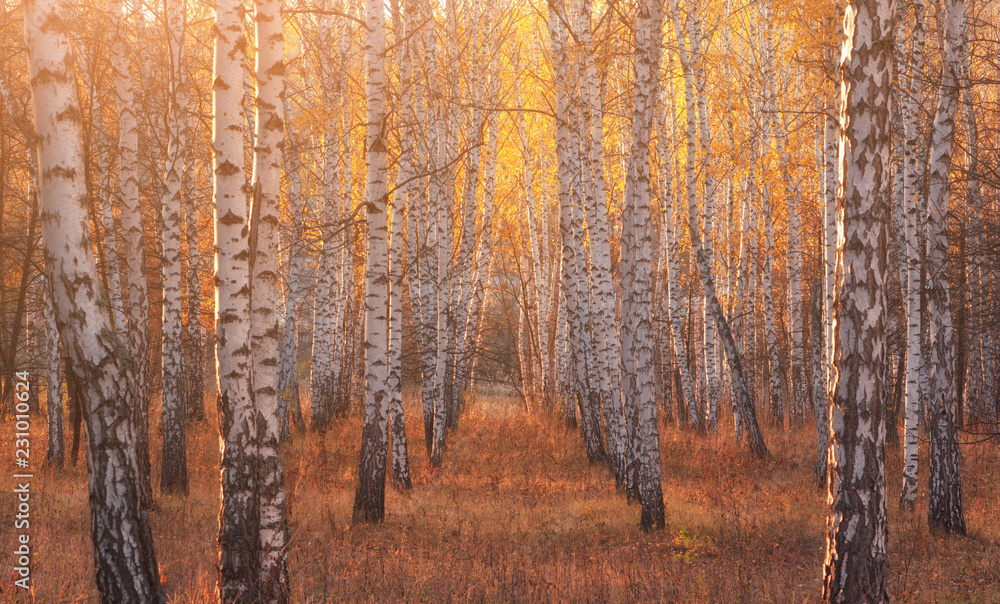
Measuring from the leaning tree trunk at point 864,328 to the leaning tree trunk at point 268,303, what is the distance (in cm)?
382

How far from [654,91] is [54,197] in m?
6.19

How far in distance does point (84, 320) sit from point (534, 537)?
5.44 meters

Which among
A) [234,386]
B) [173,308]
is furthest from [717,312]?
[234,386]

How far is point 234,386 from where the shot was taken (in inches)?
170

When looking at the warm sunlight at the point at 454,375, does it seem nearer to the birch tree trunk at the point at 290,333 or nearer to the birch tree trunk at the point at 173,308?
the birch tree trunk at the point at 173,308

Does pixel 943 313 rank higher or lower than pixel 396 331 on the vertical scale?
higher

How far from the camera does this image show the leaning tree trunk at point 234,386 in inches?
171

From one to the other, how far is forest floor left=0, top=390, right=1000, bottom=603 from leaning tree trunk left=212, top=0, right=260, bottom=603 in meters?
0.50

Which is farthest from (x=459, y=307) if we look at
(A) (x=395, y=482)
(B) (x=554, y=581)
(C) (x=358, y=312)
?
(B) (x=554, y=581)

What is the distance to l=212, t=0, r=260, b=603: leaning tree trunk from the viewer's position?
4.34m

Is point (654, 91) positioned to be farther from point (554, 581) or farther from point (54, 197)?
point (54, 197)

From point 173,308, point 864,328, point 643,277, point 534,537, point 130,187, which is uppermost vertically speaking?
point 130,187

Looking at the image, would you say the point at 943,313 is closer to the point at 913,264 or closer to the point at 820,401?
the point at 913,264

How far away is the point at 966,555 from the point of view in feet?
22.4
